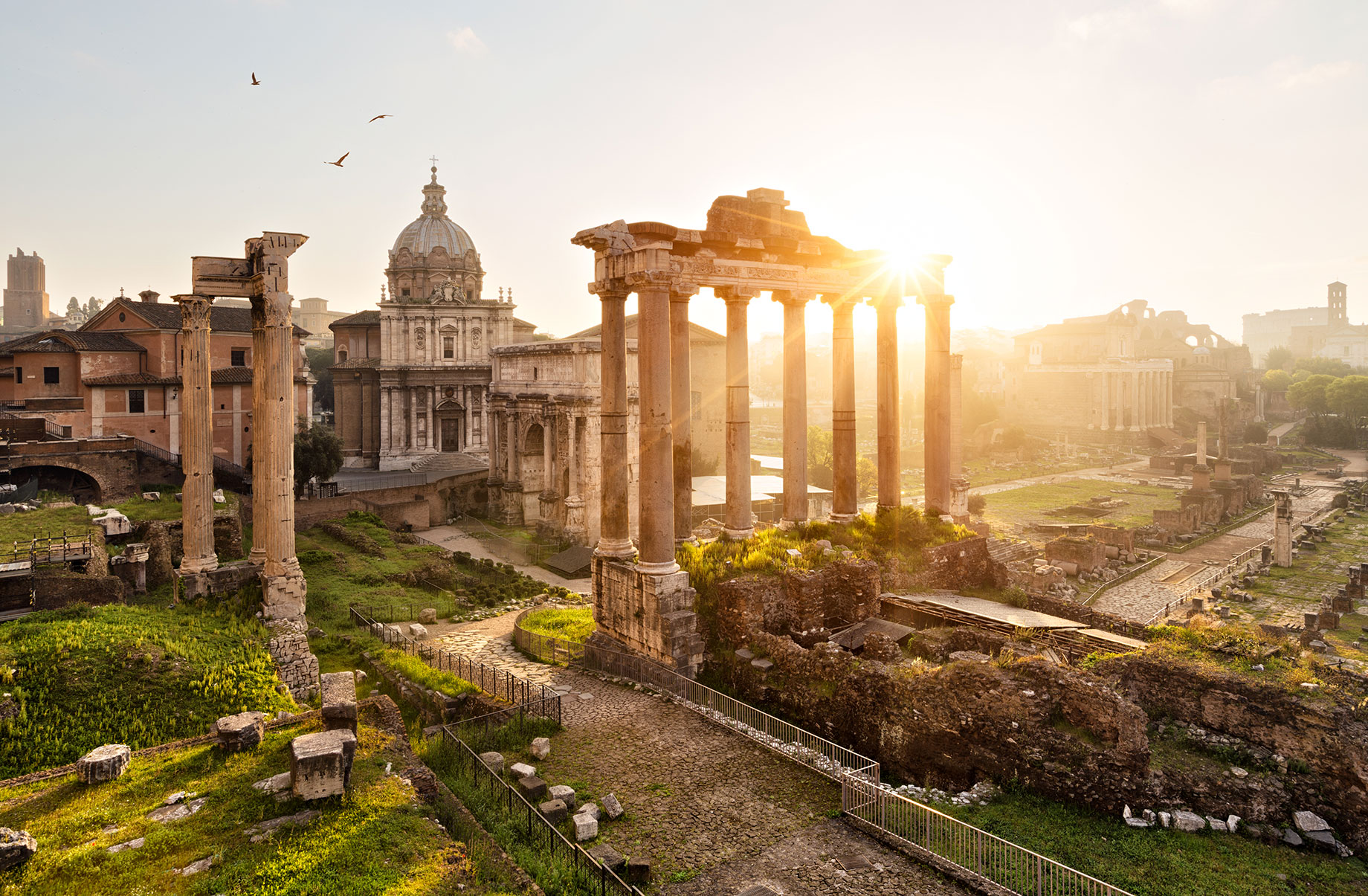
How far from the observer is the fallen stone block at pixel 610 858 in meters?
8.47

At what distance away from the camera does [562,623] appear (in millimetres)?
18812

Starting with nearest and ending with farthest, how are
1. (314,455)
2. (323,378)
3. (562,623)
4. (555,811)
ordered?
(555,811) < (562,623) < (314,455) < (323,378)

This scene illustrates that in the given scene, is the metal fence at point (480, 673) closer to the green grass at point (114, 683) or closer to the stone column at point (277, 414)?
the stone column at point (277, 414)

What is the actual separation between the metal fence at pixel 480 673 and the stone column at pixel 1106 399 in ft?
296

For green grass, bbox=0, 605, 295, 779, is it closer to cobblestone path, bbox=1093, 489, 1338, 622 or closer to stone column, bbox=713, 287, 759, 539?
stone column, bbox=713, 287, 759, 539

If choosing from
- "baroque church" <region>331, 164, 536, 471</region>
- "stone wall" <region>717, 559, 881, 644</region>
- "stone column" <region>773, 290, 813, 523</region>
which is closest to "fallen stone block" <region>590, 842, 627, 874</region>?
"stone wall" <region>717, 559, 881, 644</region>

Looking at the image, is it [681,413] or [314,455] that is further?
[314,455]

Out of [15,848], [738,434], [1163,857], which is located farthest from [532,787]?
[738,434]

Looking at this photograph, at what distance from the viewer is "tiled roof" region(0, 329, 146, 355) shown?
3382cm

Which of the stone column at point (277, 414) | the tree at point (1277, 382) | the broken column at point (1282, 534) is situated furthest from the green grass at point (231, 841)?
the tree at point (1277, 382)

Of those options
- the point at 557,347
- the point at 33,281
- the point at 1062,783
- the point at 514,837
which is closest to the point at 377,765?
the point at 514,837

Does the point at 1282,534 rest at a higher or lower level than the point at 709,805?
lower

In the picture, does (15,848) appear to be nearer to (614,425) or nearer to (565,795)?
(565,795)

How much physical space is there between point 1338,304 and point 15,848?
20218 cm
